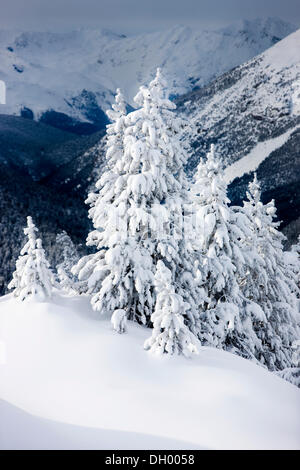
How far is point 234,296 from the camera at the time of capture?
15.2m

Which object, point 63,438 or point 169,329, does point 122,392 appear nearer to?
point 63,438

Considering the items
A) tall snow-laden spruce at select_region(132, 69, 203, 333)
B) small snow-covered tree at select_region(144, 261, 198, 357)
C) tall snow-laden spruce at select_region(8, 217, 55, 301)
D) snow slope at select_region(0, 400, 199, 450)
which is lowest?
snow slope at select_region(0, 400, 199, 450)

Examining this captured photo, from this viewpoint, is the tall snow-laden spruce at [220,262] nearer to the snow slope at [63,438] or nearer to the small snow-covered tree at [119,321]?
the small snow-covered tree at [119,321]

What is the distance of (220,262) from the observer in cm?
1470

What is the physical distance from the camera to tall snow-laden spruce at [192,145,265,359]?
1455cm

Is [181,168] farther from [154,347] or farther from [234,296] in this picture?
[154,347]

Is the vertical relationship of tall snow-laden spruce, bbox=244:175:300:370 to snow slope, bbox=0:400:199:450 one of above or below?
above

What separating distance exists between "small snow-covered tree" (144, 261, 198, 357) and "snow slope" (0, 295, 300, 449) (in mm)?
281

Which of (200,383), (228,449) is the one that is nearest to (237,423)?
(228,449)

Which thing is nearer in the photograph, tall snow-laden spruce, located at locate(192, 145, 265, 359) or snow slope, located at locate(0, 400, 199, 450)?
snow slope, located at locate(0, 400, 199, 450)

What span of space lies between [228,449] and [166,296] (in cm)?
407

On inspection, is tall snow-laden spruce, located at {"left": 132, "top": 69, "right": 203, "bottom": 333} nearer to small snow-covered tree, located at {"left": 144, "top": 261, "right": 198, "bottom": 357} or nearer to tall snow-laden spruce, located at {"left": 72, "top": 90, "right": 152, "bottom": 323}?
tall snow-laden spruce, located at {"left": 72, "top": 90, "right": 152, "bottom": 323}

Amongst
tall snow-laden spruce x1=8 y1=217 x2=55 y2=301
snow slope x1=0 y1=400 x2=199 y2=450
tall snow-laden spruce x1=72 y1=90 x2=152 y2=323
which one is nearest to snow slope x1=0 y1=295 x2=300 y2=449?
snow slope x1=0 y1=400 x2=199 y2=450

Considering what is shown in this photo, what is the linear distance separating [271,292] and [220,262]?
574 cm
